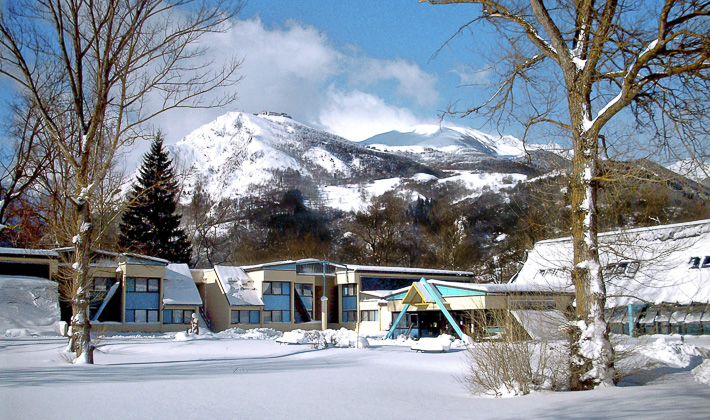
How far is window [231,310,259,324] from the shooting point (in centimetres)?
4159

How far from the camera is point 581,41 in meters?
10.9

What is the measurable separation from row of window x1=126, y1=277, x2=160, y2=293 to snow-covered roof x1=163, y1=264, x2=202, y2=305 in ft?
2.62

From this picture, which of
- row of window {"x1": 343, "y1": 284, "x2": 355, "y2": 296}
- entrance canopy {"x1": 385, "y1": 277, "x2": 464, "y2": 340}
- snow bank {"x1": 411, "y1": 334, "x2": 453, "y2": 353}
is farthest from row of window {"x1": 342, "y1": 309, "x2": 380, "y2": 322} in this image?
snow bank {"x1": 411, "y1": 334, "x2": 453, "y2": 353}

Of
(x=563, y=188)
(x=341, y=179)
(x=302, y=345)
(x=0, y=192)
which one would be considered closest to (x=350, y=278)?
(x=302, y=345)

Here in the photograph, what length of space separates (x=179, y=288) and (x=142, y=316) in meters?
3.19

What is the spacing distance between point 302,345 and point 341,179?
166644 millimetres

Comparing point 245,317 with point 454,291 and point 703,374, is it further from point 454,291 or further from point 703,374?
point 703,374

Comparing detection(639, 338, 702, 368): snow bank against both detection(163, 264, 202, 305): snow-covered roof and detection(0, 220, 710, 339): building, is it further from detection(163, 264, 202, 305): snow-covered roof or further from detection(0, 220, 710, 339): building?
detection(163, 264, 202, 305): snow-covered roof

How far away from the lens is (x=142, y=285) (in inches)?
1519

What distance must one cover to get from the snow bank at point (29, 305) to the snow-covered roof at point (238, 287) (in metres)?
11.8

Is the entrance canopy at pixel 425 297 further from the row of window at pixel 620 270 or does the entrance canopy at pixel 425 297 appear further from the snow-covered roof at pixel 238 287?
the snow-covered roof at pixel 238 287

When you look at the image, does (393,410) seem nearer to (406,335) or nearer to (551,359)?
(551,359)

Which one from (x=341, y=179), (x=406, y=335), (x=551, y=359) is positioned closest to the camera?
(x=551, y=359)

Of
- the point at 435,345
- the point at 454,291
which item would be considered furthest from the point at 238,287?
the point at 435,345
